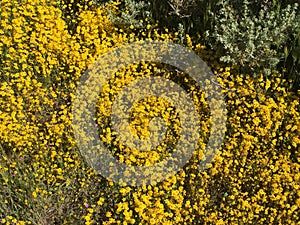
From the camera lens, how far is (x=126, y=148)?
427cm

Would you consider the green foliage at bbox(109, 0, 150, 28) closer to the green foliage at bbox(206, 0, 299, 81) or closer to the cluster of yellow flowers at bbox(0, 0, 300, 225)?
the cluster of yellow flowers at bbox(0, 0, 300, 225)

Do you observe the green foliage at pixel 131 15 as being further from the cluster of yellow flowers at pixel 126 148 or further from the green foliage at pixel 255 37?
the green foliage at pixel 255 37

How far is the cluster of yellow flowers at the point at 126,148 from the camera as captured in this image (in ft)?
12.8

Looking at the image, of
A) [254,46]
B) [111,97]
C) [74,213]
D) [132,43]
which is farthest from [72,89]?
[254,46]

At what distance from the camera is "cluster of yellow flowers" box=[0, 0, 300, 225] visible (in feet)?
12.8

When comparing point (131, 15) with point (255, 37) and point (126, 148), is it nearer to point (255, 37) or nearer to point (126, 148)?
point (255, 37)

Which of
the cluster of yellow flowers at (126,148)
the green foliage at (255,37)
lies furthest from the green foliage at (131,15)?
the green foliage at (255,37)

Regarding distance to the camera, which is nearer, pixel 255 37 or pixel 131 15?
pixel 255 37

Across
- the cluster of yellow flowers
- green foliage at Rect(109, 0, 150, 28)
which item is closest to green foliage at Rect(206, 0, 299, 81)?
the cluster of yellow flowers

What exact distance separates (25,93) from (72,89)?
1.63ft

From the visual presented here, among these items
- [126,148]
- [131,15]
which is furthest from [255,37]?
[126,148]

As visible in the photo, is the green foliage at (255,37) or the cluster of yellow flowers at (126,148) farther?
the green foliage at (255,37)

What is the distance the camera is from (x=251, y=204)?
3.96m

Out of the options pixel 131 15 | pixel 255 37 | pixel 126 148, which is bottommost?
pixel 126 148
